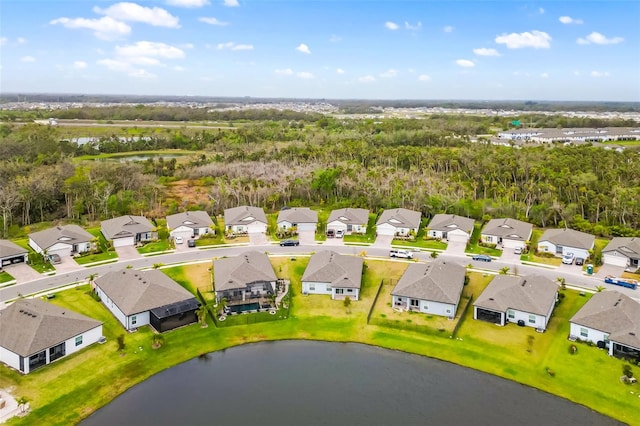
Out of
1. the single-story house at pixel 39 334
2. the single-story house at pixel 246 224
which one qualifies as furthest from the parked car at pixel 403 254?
the single-story house at pixel 39 334

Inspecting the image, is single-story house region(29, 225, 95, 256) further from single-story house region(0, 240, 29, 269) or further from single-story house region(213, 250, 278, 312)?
single-story house region(213, 250, 278, 312)

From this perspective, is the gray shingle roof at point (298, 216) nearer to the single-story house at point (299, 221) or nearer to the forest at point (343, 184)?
the single-story house at point (299, 221)

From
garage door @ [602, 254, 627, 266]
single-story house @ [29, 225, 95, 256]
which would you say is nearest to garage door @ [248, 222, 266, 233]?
single-story house @ [29, 225, 95, 256]

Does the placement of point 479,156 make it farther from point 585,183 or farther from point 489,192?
point 585,183

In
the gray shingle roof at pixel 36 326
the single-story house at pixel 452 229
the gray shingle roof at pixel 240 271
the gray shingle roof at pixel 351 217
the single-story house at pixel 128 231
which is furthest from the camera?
the gray shingle roof at pixel 351 217

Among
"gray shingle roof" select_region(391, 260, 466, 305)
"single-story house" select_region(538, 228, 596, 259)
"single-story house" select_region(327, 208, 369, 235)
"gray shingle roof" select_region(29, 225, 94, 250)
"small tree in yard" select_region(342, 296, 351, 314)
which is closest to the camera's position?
"gray shingle roof" select_region(391, 260, 466, 305)
